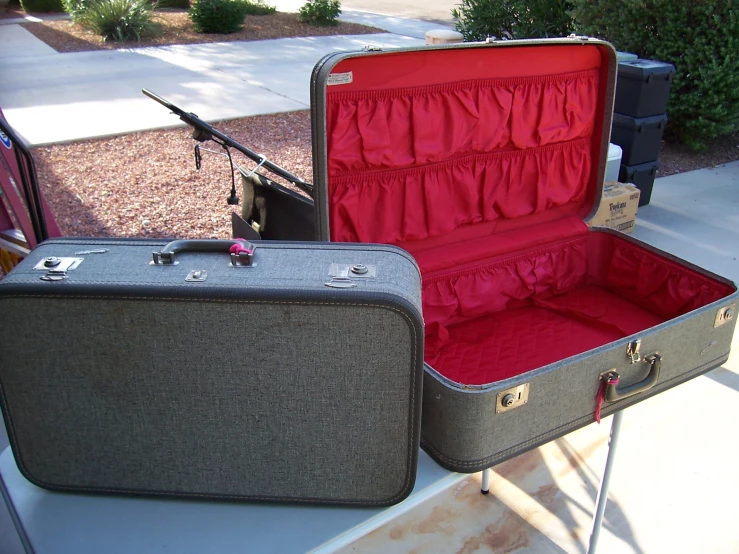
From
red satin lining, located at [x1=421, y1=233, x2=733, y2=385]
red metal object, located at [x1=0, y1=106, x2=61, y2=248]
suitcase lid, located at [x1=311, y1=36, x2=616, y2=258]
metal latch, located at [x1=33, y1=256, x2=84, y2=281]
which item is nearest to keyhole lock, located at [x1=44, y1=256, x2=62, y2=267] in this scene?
metal latch, located at [x1=33, y1=256, x2=84, y2=281]

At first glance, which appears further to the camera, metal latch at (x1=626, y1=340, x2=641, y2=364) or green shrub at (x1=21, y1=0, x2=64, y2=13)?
green shrub at (x1=21, y1=0, x2=64, y2=13)

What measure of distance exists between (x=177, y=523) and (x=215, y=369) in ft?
1.06

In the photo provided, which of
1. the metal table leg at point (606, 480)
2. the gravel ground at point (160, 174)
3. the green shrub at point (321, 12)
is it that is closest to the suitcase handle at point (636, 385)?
the metal table leg at point (606, 480)

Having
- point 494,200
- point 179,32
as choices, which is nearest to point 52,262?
point 494,200

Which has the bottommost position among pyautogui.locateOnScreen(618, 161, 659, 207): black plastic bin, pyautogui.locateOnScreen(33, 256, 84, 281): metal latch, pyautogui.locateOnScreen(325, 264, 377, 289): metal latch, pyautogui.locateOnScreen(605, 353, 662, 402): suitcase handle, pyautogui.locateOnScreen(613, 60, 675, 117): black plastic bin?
pyautogui.locateOnScreen(618, 161, 659, 207): black plastic bin

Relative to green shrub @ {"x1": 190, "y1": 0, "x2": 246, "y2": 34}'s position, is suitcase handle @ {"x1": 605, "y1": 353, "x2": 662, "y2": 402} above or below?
below

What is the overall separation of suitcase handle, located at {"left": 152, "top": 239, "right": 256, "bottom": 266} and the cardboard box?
2614 mm

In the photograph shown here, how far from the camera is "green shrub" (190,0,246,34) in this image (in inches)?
383

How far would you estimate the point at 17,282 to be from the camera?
3.49ft

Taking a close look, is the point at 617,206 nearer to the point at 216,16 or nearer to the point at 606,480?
the point at 606,480

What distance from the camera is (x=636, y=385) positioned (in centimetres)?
145

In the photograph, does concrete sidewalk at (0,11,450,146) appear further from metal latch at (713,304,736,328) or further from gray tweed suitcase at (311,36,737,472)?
metal latch at (713,304,736,328)

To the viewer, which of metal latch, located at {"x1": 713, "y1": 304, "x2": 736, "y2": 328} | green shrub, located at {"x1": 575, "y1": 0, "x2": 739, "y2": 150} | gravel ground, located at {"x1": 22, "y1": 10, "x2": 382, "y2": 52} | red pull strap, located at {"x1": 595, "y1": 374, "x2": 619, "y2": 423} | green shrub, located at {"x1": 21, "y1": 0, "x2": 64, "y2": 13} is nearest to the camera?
red pull strap, located at {"x1": 595, "y1": 374, "x2": 619, "y2": 423}

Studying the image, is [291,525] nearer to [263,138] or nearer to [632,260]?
[632,260]
